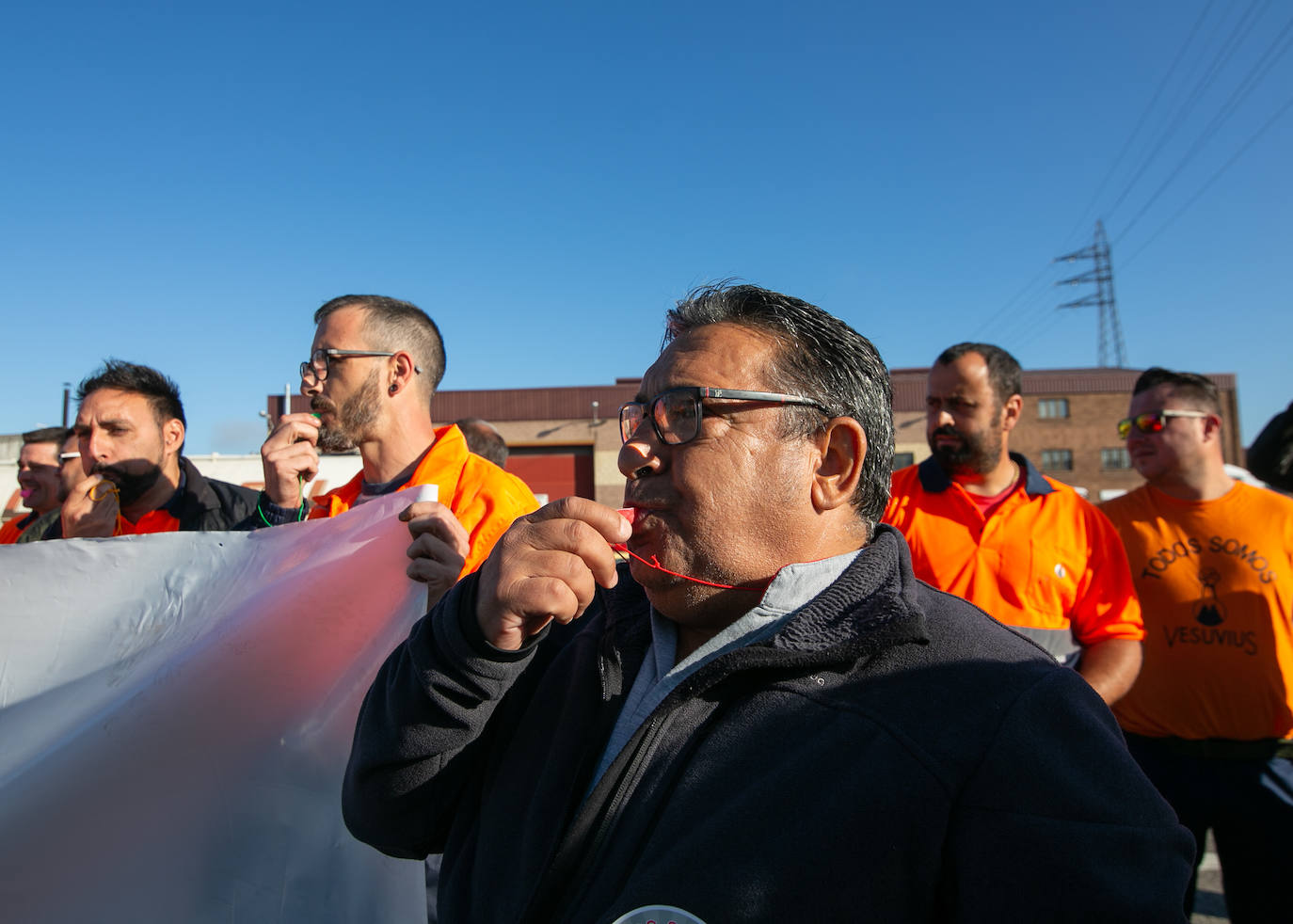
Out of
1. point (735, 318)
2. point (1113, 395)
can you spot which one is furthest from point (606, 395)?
point (735, 318)

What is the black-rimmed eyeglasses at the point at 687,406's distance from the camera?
1708mm

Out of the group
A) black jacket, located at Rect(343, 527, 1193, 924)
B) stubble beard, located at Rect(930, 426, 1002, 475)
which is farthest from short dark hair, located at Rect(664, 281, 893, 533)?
stubble beard, located at Rect(930, 426, 1002, 475)

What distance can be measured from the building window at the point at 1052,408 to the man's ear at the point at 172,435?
44273 mm

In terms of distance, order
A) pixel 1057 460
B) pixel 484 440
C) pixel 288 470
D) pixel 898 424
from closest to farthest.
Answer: pixel 288 470 < pixel 484 440 < pixel 898 424 < pixel 1057 460

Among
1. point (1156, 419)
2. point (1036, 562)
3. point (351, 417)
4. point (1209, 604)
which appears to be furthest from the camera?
point (1156, 419)

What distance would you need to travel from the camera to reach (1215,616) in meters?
3.76

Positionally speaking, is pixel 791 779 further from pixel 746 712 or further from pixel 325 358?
pixel 325 358

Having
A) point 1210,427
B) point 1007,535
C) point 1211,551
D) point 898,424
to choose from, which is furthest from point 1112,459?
point 1007,535

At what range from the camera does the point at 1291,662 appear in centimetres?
366

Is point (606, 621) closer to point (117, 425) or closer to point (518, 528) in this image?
point (518, 528)

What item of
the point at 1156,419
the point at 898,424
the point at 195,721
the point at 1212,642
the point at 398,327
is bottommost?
the point at 1212,642

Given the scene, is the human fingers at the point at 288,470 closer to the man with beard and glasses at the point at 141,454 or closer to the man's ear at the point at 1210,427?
the man with beard and glasses at the point at 141,454

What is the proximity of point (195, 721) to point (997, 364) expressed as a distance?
3.46 m

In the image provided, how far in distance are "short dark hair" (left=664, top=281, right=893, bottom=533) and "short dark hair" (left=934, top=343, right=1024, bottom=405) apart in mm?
2139
